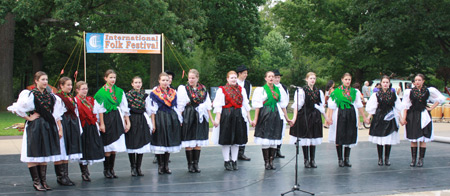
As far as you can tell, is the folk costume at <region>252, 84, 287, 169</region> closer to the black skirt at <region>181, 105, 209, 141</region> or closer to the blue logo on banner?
the black skirt at <region>181, 105, 209, 141</region>

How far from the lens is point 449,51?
29547mm

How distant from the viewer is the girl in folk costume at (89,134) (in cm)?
733

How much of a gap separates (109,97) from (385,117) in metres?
5.28

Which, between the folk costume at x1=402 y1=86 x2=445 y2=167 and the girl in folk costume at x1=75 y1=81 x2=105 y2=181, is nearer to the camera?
the girl in folk costume at x1=75 y1=81 x2=105 y2=181

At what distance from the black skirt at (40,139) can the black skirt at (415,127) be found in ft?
21.5

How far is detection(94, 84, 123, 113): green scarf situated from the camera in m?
7.52

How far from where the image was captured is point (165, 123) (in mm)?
7984

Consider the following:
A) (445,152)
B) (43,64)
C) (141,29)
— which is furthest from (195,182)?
(43,64)

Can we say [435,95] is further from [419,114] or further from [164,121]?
[164,121]

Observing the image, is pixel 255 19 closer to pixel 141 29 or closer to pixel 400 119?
pixel 141 29

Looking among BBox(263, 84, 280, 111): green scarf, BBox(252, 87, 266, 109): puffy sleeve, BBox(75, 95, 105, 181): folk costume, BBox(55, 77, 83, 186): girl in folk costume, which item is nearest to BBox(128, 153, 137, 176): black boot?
BBox(75, 95, 105, 181): folk costume

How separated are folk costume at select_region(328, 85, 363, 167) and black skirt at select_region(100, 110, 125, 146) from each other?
4109 millimetres

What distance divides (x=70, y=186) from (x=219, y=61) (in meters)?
26.3

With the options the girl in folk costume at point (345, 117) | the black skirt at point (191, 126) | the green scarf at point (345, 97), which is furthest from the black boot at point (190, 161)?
the green scarf at point (345, 97)
